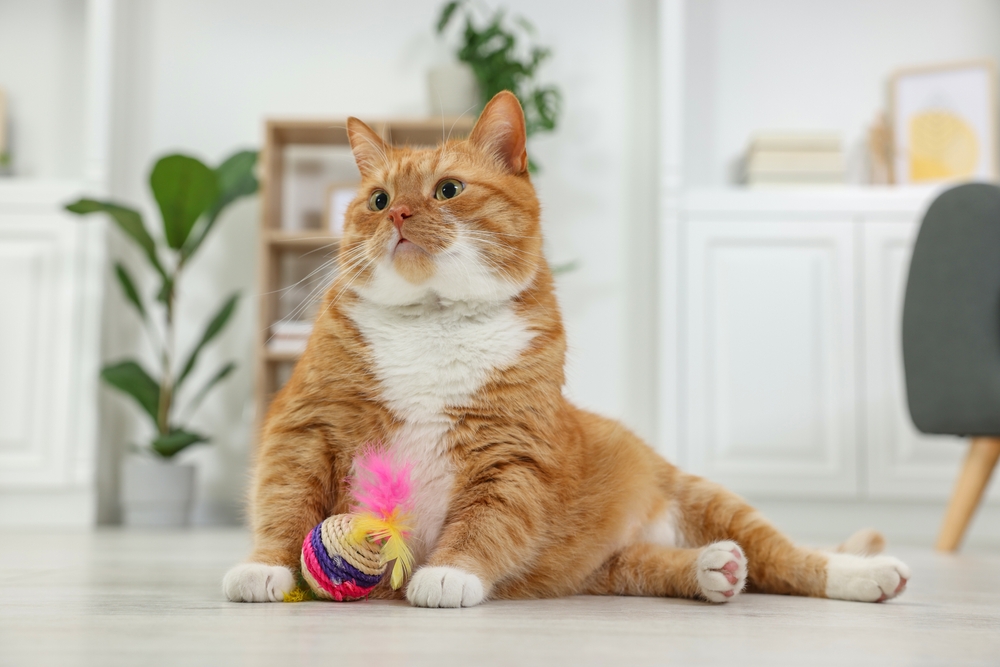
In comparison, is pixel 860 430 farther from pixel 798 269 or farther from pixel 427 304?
pixel 427 304

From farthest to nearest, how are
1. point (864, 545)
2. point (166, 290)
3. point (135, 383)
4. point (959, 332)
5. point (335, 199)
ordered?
point (335, 199)
point (166, 290)
point (135, 383)
point (959, 332)
point (864, 545)

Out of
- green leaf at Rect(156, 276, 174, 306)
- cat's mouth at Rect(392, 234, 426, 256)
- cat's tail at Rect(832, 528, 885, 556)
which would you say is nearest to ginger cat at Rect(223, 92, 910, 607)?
cat's mouth at Rect(392, 234, 426, 256)

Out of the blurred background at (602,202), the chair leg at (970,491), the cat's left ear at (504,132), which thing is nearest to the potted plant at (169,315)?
the blurred background at (602,202)

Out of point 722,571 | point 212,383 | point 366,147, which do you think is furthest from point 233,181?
point 722,571

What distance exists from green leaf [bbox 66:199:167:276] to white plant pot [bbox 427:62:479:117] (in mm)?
1118

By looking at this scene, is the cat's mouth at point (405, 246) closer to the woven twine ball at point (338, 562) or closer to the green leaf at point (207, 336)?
the woven twine ball at point (338, 562)

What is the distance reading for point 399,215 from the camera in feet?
3.22

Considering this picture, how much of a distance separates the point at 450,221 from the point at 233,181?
2.07m

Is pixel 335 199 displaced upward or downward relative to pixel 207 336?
upward

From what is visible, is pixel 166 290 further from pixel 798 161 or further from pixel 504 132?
pixel 798 161

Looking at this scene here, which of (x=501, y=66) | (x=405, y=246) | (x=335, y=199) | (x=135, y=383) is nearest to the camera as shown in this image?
(x=405, y=246)

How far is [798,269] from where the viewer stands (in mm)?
2977

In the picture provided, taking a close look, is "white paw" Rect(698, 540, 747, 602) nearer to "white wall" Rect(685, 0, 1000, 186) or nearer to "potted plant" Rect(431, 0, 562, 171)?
"potted plant" Rect(431, 0, 562, 171)

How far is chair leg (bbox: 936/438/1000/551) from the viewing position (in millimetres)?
2191
